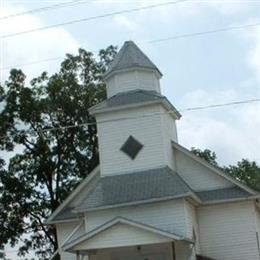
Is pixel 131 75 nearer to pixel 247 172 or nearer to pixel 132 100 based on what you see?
pixel 132 100

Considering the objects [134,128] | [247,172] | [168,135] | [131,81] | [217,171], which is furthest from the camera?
[247,172]

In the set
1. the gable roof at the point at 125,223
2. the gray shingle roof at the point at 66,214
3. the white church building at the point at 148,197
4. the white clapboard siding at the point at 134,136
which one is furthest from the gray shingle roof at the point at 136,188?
the gray shingle roof at the point at 66,214

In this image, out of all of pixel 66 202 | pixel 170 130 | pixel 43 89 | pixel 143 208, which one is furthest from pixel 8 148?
pixel 143 208

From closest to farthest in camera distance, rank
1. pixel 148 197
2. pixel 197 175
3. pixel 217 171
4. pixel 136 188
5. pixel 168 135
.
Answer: pixel 148 197
pixel 136 188
pixel 217 171
pixel 197 175
pixel 168 135

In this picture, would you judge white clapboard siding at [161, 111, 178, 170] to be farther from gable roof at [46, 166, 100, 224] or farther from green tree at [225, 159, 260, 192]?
green tree at [225, 159, 260, 192]

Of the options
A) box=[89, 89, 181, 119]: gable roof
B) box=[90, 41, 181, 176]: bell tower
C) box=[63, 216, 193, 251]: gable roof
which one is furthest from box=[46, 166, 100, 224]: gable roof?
box=[63, 216, 193, 251]: gable roof

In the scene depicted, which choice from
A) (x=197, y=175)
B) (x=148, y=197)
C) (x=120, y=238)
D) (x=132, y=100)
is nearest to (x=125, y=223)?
(x=120, y=238)

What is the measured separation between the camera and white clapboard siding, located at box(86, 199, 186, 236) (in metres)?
24.5

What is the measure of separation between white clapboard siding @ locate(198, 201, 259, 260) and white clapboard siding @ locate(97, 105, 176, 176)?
2.86m

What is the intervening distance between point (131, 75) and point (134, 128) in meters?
3.16

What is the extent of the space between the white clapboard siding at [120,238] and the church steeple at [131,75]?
8.20 metres

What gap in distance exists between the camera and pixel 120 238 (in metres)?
23.5

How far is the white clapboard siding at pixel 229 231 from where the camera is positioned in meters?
26.2

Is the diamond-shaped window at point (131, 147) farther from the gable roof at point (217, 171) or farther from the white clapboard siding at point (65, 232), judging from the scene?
the white clapboard siding at point (65, 232)
